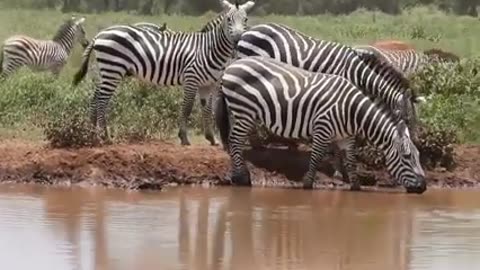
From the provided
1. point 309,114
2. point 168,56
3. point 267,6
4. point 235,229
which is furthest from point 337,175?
point 267,6

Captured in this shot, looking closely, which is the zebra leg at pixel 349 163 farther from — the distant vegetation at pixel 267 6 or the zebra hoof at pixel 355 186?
the distant vegetation at pixel 267 6

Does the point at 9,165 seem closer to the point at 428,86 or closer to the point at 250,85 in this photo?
the point at 250,85

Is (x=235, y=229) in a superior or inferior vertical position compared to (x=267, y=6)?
inferior

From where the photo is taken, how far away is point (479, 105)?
53.1 ft

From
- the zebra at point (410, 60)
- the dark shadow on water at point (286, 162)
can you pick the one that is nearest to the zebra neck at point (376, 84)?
the dark shadow on water at point (286, 162)

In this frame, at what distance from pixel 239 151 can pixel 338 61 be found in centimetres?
189

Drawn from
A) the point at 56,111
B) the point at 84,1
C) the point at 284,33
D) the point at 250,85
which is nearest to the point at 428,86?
the point at 284,33

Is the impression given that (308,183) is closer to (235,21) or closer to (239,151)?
(239,151)

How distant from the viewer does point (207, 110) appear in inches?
616

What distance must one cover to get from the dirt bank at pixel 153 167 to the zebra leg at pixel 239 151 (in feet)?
0.72

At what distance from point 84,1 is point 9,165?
46949 mm

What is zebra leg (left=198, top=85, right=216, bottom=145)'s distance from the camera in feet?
50.6

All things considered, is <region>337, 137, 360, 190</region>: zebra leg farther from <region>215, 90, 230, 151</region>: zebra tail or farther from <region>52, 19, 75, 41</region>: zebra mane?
<region>52, 19, 75, 41</region>: zebra mane

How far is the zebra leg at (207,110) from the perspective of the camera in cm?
1543
